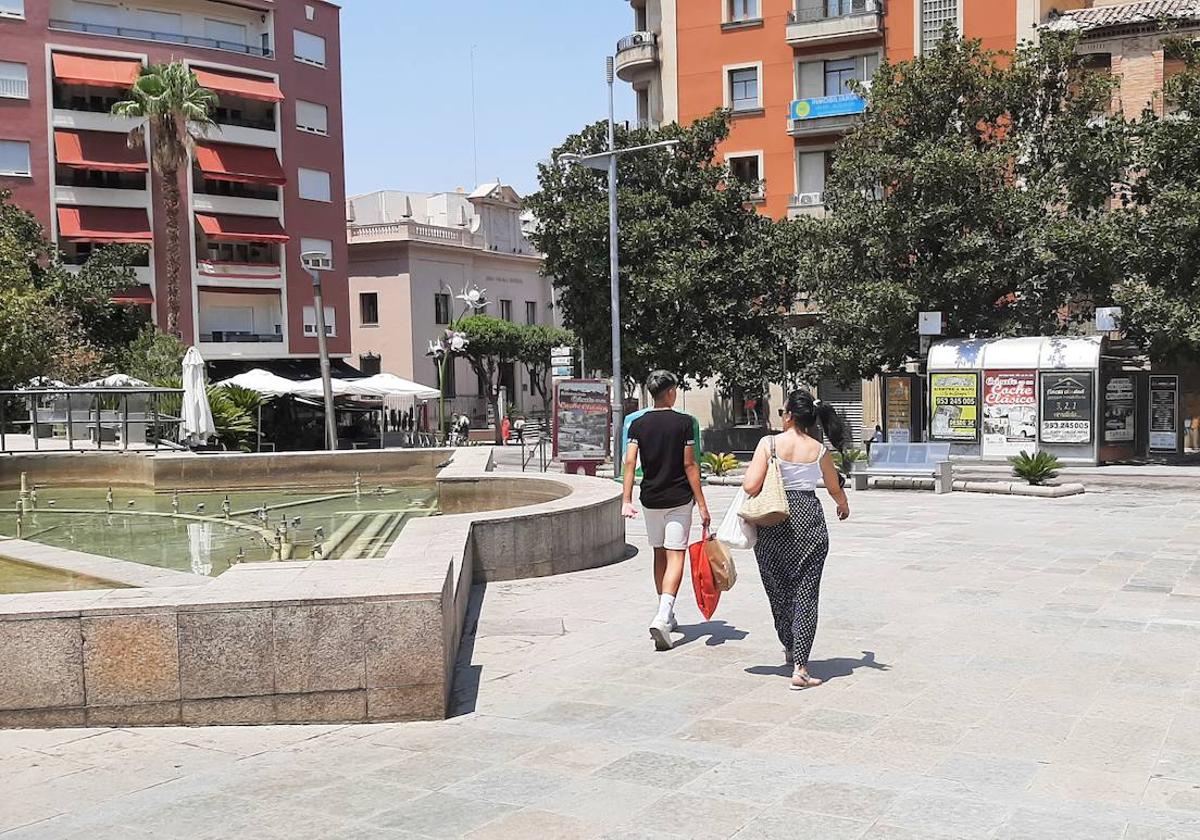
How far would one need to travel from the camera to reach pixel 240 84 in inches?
1842

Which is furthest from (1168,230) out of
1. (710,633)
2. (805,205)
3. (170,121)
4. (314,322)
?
(314,322)

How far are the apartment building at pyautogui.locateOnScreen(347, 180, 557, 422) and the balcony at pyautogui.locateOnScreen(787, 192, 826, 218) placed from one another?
17.6 meters

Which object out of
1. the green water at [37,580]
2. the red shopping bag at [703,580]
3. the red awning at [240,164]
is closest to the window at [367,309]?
the red awning at [240,164]

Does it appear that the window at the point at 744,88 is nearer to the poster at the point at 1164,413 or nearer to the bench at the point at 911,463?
the poster at the point at 1164,413

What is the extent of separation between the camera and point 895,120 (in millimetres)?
31578

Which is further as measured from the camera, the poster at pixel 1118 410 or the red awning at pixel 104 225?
the red awning at pixel 104 225

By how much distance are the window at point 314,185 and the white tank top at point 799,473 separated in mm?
45960

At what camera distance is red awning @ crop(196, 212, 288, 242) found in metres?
46.6

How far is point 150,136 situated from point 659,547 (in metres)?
40.1

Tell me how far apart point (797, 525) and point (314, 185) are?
4673 centimetres

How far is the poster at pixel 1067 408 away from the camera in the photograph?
86.6 ft

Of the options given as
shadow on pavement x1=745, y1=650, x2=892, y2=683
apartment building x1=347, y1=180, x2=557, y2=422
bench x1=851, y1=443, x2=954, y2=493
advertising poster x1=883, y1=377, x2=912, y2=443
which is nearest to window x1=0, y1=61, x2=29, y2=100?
apartment building x1=347, y1=180, x2=557, y2=422

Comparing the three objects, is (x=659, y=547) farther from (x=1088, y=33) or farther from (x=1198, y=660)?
(x=1088, y=33)

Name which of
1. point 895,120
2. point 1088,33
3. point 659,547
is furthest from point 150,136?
point 659,547
